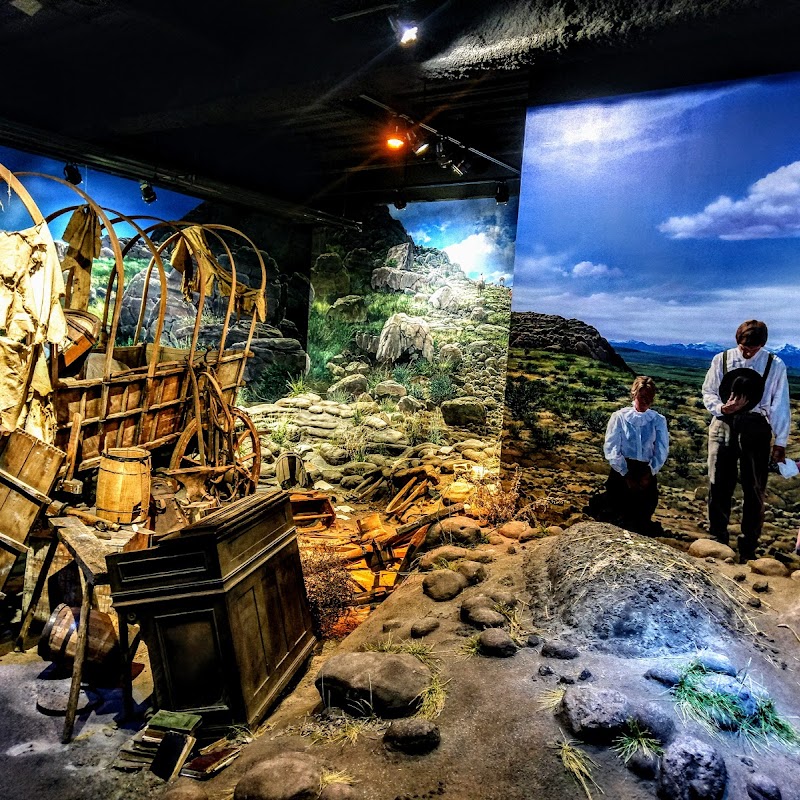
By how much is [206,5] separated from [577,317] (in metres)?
4.61

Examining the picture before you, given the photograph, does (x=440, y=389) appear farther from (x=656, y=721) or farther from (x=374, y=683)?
(x=656, y=721)

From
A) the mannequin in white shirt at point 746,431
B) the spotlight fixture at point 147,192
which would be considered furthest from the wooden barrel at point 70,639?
the spotlight fixture at point 147,192

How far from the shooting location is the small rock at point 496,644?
13.7ft

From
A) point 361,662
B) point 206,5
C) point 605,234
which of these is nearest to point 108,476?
point 361,662

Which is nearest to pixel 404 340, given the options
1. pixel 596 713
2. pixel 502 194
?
pixel 502 194

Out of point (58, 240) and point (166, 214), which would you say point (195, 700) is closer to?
point (58, 240)

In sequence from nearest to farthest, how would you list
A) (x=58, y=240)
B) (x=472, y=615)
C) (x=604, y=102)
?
(x=472, y=615) < (x=604, y=102) < (x=58, y=240)

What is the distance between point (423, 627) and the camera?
467cm

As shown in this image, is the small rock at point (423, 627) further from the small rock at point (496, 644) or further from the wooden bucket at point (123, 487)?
the wooden bucket at point (123, 487)

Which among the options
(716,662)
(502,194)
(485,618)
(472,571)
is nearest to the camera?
(716,662)

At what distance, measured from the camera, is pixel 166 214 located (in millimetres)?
10172

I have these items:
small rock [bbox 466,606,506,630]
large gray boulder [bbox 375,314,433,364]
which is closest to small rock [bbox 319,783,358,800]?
small rock [bbox 466,606,506,630]

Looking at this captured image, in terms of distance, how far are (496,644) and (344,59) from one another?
5086 millimetres

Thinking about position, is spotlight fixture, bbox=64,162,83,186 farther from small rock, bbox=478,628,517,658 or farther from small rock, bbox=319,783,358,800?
small rock, bbox=319,783,358,800
